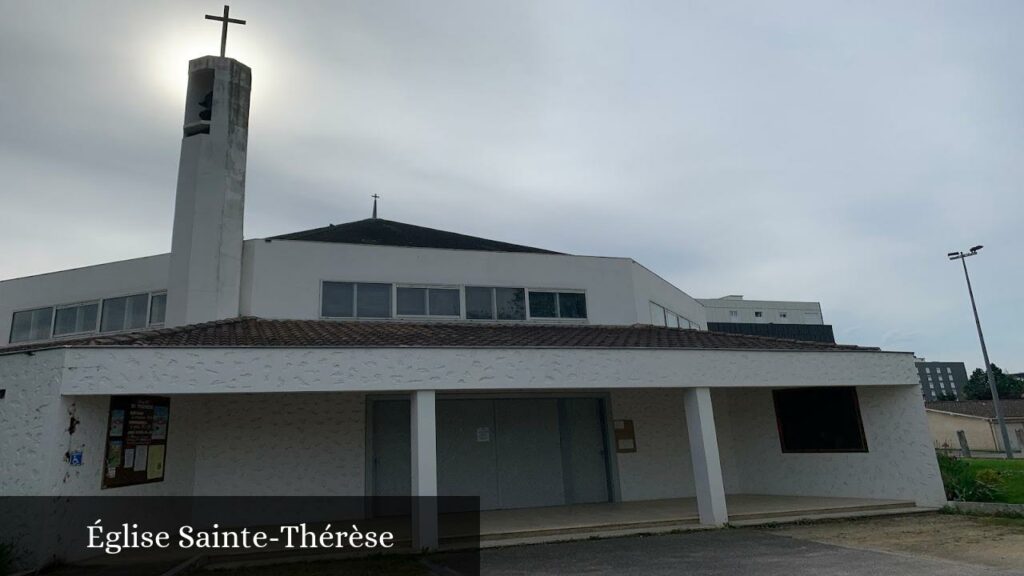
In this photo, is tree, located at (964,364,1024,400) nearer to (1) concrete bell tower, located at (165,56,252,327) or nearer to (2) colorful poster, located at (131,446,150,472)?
(1) concrete bell tower, located at (165,56,252,327)

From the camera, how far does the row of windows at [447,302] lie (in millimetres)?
13086

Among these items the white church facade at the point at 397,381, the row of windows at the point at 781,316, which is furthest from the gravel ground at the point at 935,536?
the row of windows at the point at 781,316

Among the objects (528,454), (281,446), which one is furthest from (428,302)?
(281,446)

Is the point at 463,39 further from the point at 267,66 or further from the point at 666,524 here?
the point at 666,524

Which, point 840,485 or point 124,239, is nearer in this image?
point 840,485

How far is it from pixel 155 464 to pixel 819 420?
13.1m

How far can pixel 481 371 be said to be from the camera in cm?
957

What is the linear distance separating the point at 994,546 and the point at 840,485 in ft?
14.9

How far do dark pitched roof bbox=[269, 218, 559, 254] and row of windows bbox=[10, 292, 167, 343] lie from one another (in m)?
3.16

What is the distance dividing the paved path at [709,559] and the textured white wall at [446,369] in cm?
257

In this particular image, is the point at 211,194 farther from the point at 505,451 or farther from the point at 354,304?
the point at 505,451

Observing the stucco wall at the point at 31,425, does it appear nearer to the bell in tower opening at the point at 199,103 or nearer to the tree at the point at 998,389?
the bell in tower opening at the point at 199,103

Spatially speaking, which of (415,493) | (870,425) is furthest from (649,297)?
(415,493)

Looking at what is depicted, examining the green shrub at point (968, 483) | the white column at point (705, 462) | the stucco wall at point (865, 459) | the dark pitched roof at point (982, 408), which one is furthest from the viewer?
the dark pitched roof at point (982, 408)
